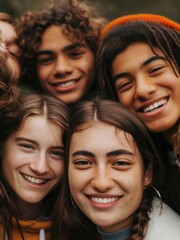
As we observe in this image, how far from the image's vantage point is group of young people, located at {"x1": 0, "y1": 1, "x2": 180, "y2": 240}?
9.27 ft

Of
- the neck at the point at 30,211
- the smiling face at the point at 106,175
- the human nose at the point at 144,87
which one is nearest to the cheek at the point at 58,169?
the smiling face at the point at 106,175

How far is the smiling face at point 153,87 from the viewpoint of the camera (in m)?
3.03

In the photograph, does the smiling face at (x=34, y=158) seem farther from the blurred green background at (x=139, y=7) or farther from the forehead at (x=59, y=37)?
the blurred green background at (x=139, y=7)

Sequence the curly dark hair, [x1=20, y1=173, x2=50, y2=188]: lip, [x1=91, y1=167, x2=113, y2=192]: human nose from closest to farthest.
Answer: [x1=91, y1=167, x2=113, y2=192]: human nose, [x1=20, y1=173, x2=50, y2=188]: lip, the curly dark hair

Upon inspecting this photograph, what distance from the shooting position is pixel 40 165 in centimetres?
300

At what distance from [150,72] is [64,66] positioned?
878mm

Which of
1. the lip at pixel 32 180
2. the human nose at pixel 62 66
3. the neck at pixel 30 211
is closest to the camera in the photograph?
the lip at pixel 32 180

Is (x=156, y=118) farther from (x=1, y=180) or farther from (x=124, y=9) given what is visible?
(x=124, y=9)

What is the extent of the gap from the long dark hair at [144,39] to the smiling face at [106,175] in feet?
1.97

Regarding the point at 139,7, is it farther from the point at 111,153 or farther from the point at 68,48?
the point at 111,153

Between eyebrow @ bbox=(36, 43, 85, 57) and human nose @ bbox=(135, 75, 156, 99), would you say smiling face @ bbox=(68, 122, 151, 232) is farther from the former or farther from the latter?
eyebrow @ bbox=(36, 43, 85, 57)

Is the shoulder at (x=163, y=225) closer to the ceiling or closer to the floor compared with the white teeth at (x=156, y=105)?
closer to the floor

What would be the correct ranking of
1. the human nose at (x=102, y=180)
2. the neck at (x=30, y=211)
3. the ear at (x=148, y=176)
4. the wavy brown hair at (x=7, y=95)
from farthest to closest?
the neck at (x=30, y=211), the ear at (x=148, y=176), the wavy brown hair at (x=7, y=95), the human nose at (x=102, y=180)

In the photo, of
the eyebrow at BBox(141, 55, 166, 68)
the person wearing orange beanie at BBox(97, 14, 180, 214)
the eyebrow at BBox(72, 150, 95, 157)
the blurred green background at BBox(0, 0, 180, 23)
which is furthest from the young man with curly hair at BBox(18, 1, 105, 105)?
the blurred green background at BBox(0, 0, 180, 23)
